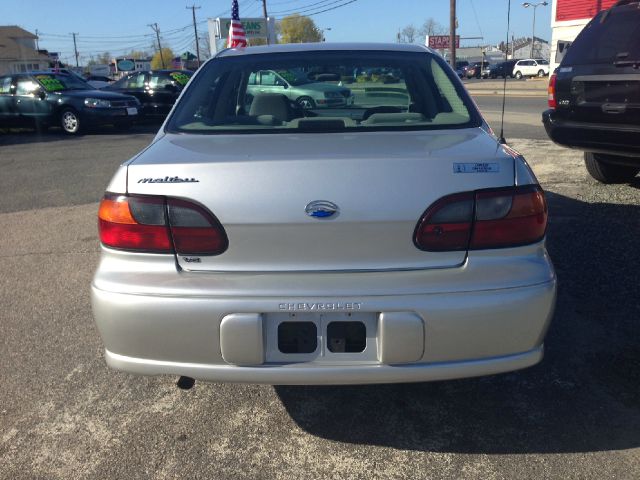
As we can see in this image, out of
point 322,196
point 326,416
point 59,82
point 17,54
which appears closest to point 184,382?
point 326,416

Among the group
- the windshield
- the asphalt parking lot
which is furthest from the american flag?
the asphalt parking lot

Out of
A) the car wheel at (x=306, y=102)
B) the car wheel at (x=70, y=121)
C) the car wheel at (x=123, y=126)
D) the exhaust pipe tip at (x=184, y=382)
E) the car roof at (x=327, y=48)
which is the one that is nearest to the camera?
the exhaust pipe tip at (x=184, y=382)

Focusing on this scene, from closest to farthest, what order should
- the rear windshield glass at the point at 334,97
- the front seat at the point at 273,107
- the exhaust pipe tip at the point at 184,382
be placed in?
the exhaust pipe tip at the point at 184,382 < the rear windshield glass at the point at 334,97 < the front seat at the point at 273,107

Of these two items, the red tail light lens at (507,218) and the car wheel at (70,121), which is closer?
the red tail light lens at (507,218)

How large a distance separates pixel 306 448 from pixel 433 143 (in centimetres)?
137

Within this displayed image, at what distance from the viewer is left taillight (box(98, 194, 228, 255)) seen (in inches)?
85.1

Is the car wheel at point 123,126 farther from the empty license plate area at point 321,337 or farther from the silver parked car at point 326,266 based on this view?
the empty license plate area at point 321,337

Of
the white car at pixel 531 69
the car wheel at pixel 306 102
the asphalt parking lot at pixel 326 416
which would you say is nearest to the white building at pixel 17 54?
the white car at pixel 531 69

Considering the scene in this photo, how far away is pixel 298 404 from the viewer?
283 cm

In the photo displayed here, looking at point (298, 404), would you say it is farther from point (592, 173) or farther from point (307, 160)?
point (592, 173)

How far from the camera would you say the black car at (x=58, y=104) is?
44.9ft

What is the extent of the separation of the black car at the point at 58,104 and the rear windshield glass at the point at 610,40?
35.4 feet

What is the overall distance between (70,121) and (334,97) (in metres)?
11.8

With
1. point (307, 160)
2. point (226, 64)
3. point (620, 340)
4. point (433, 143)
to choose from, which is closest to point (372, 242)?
point (307, 160)
